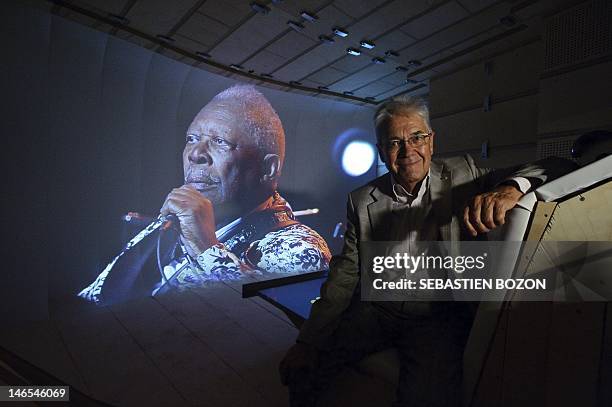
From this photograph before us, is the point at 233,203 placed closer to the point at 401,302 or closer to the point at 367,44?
the point at 367,44

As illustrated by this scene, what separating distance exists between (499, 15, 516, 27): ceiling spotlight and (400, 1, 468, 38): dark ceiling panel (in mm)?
301

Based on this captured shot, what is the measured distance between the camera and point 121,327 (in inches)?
111

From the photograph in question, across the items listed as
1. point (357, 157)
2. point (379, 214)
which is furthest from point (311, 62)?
point (357, 157)

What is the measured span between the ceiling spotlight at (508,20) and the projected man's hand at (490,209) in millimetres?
2234

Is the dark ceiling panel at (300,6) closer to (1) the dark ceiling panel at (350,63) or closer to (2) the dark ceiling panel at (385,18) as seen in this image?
(2) the dark ceiling panel at (385,18)

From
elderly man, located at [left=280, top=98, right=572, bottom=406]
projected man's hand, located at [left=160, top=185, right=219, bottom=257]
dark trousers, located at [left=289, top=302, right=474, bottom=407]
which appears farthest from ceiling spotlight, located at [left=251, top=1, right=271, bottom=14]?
projected man's hand, located at [left=160, top=185, right=219, bottom=257]

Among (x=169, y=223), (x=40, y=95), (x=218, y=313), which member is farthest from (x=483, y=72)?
(x=40, y=95)

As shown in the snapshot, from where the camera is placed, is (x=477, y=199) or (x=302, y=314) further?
(x=302, y=314)

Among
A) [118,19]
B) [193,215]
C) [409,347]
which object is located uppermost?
[118,19]

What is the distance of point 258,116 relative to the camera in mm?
4559

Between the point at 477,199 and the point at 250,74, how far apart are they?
3620 millimetres

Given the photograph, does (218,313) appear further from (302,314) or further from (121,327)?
(302,314)

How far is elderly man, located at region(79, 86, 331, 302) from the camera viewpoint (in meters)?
4.09

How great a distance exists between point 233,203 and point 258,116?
162 cm
